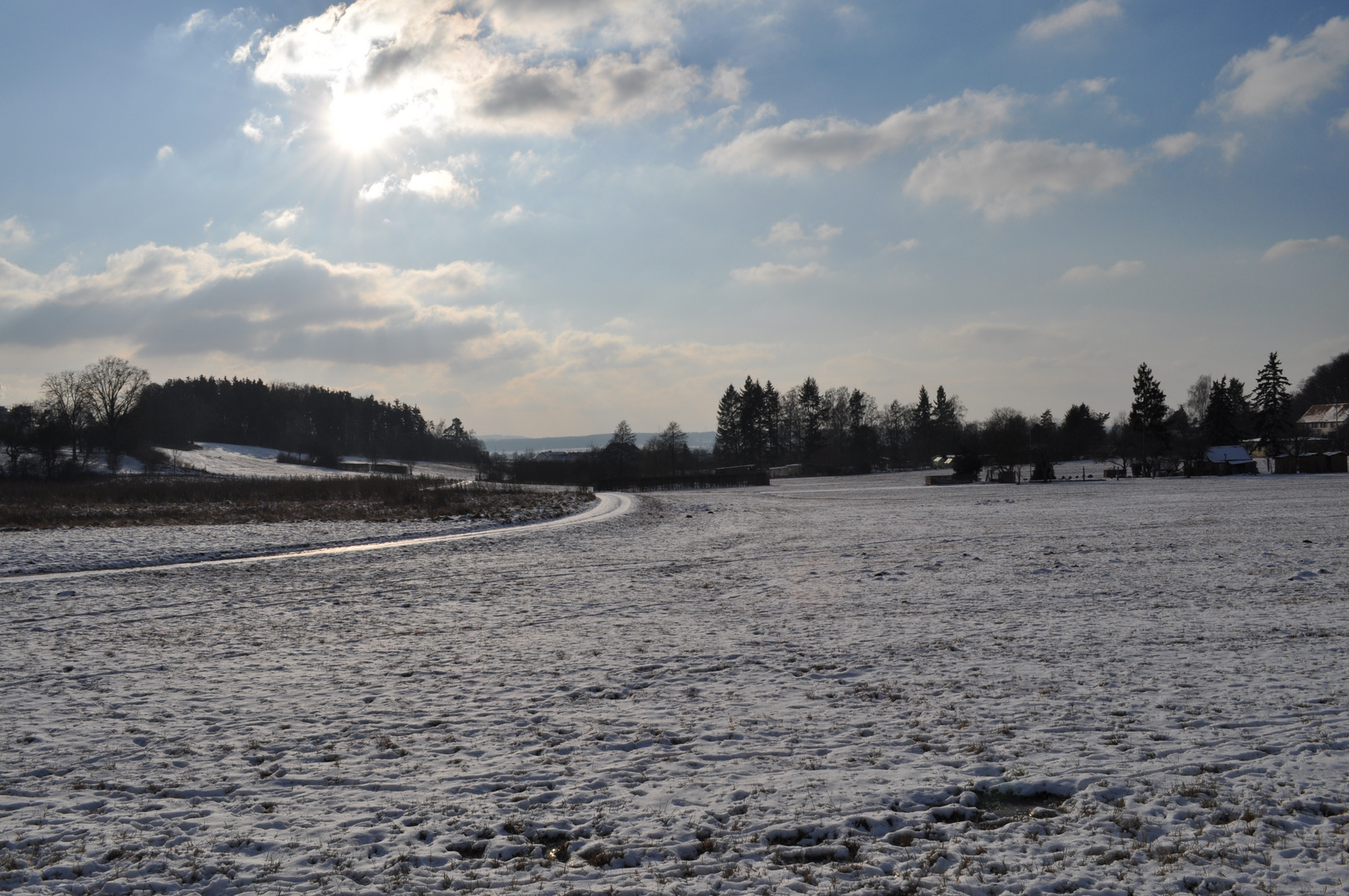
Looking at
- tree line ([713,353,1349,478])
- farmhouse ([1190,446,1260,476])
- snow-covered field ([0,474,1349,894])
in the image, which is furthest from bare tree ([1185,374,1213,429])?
snow-covered field ([0,474,1349,894])

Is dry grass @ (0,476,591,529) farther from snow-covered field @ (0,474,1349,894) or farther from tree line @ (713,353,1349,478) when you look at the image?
tree line @ (713,353,1349,478)

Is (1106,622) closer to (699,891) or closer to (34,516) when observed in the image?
(699,891)

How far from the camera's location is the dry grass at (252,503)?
32.9 meters

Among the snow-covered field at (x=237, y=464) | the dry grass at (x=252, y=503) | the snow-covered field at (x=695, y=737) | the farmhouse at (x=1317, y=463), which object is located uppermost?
the snow-covered field at (x=237, y=464)

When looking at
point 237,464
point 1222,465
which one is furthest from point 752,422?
point 237,464

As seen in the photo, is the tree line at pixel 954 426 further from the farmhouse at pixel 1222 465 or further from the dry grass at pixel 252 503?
the dry grass at pixel 252 503

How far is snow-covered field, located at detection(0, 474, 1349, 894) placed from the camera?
459 cm

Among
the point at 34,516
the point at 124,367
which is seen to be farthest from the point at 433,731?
the point at 124,367

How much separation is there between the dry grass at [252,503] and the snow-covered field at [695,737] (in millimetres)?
19759

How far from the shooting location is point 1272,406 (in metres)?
85.9

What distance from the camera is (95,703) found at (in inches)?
315

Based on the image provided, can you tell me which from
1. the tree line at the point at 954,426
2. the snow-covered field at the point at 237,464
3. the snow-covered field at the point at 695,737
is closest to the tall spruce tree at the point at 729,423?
the tree line at the point at 954,426

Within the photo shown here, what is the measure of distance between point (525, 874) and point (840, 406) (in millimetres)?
131402

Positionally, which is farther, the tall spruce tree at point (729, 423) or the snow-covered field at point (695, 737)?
the tall spruce tree at point (729, 423)
